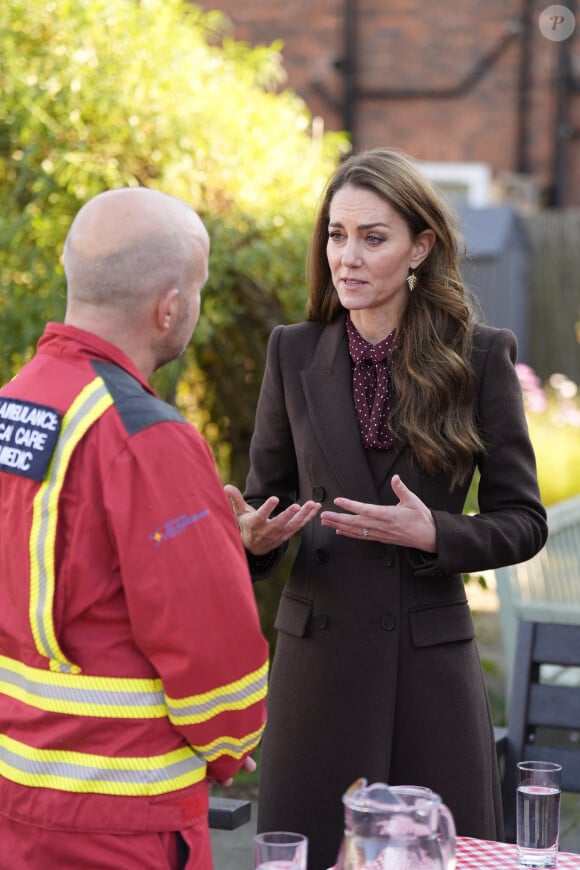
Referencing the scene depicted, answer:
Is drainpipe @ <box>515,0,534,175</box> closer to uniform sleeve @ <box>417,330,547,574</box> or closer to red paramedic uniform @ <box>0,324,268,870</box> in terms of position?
uniform sleeve @ <box>417,330,547,574</box>

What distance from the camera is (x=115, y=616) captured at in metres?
1.82

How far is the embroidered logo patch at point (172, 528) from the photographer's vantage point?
1.78 metres

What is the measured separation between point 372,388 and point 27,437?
3.56 feet

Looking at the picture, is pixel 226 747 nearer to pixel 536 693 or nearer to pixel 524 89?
pixel 536 693

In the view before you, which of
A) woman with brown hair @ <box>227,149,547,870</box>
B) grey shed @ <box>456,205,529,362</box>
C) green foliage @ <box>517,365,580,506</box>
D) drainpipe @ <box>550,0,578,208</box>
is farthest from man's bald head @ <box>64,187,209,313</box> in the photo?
drainpipe @ <box>550,0,578,208</box>

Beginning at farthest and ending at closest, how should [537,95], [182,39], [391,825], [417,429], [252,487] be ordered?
[537,95] → [182,39] → [252,487] → [417,429] → [391,825]

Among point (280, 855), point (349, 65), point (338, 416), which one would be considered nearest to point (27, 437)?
point (280, 855)

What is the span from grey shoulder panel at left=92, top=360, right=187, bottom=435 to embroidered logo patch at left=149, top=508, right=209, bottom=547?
0.40 ft

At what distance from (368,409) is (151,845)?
1.16m

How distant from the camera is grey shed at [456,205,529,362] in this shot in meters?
15.4

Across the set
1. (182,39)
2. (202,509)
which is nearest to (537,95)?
(182,39)

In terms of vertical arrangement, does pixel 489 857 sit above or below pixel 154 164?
below

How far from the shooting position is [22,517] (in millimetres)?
1849

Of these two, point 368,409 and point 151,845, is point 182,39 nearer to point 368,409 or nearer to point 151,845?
point 368,409
